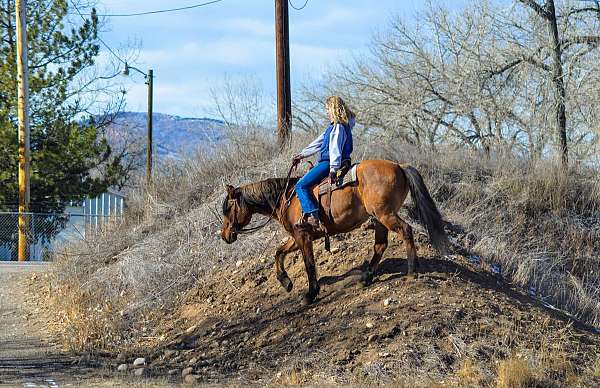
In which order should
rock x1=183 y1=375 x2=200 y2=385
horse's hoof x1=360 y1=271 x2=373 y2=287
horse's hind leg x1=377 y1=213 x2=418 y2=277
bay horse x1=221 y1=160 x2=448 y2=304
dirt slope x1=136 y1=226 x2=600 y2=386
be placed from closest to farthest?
dirt slope x1=136 y1=226 x2=600 y2=386 < rock x1=183 y1=375 x2=200 y2=385 < horse's hind leg x1=377 y1=213 x2=418 y2=277 < bay horse x1=221 y1=160 x2=448 y2=304 < horse's hoof x1=360 y1=271 x2=373 y2=287

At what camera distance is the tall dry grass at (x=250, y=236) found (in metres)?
13.1

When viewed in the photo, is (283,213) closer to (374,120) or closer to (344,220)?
(344,220)

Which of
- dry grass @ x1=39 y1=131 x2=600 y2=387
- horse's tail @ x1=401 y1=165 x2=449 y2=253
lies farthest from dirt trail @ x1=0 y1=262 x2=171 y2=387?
horse's tail @ x1=401 y1=165 x2=449 y2=253

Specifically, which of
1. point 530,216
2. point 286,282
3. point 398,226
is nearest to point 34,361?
point 286,282

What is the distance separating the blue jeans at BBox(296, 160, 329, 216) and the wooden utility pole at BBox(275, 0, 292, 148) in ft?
24.5

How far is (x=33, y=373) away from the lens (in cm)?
952

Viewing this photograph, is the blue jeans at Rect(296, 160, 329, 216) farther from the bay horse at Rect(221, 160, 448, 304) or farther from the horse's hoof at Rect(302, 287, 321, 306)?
the horse's hoof at Rect(302, 287, 321, 306)

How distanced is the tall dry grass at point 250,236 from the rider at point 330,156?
8.60 ft

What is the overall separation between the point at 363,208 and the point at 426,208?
0.82 meters

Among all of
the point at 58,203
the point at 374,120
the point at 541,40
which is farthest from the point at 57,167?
the point at 541,40

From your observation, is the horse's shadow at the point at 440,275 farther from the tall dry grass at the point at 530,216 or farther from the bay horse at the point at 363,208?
the tall dry grass at the point at 530,216

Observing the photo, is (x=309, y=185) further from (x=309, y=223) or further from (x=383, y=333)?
(x=383, y=333)

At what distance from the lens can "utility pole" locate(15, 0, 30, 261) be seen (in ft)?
87.8

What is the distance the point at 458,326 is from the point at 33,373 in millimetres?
5102
